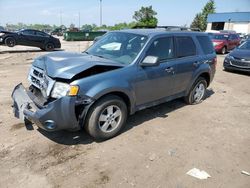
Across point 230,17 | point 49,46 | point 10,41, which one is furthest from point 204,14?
point 10,41

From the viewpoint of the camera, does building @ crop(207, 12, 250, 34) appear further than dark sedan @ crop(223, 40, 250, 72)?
Yes

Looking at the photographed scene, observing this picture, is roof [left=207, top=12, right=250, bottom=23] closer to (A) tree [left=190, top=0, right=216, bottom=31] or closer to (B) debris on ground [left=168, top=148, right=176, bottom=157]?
(A) tree [left=190, top=0, right=216, bottom=31]

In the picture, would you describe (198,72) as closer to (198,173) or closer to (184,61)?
(184,61)

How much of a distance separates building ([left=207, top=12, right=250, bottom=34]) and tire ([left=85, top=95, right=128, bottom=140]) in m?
56.5

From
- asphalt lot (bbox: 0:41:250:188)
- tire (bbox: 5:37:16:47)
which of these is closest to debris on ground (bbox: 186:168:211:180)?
asphalt lot (bbox: 0:41:250:188)

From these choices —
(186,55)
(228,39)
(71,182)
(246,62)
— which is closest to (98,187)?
(71,182)

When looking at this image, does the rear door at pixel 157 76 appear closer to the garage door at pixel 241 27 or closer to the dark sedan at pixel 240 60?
the dark sedan at pixel 240 60

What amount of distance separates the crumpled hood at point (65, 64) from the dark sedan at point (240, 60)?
8194 mm

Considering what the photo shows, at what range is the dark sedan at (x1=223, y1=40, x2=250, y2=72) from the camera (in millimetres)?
10703

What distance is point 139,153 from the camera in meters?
4.01

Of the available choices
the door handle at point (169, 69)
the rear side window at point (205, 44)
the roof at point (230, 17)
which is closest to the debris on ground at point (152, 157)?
the door handle at point (169, 69)

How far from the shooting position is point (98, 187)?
3.19m

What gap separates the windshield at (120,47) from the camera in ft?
15.3

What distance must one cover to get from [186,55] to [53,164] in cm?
360
